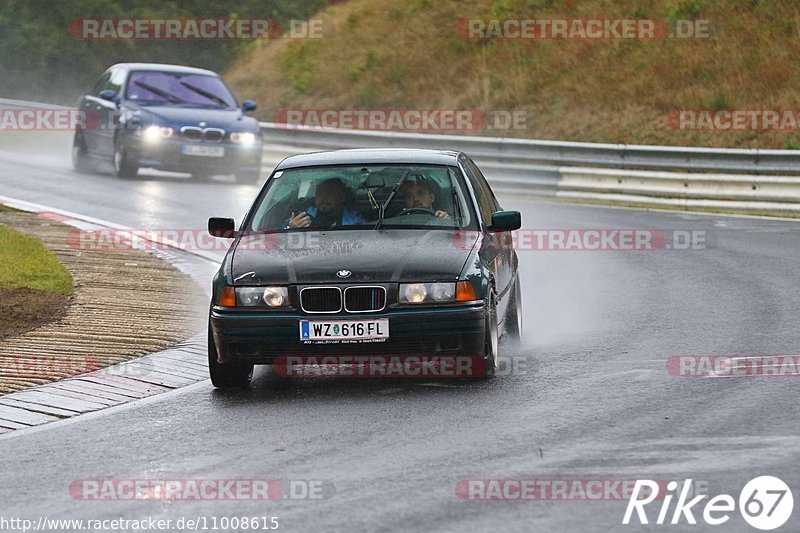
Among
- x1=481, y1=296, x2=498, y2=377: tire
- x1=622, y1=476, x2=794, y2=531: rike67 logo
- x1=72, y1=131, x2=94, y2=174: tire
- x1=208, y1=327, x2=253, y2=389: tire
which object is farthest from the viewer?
x1=72, y1=131, x2=94, y2=174: tire

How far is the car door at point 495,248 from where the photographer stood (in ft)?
33.2

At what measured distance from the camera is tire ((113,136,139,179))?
79.9 ft

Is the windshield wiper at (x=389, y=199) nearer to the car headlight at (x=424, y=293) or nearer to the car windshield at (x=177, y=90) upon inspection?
the car headlight at (x=424, y=293)

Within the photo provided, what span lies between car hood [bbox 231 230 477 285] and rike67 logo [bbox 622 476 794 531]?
9.45 feet

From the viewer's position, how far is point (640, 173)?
2372 centimetres

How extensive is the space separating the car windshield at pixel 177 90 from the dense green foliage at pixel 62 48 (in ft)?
57.8

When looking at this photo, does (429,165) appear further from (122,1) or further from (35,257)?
(122,1)

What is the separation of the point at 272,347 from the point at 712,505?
11.7 ft
